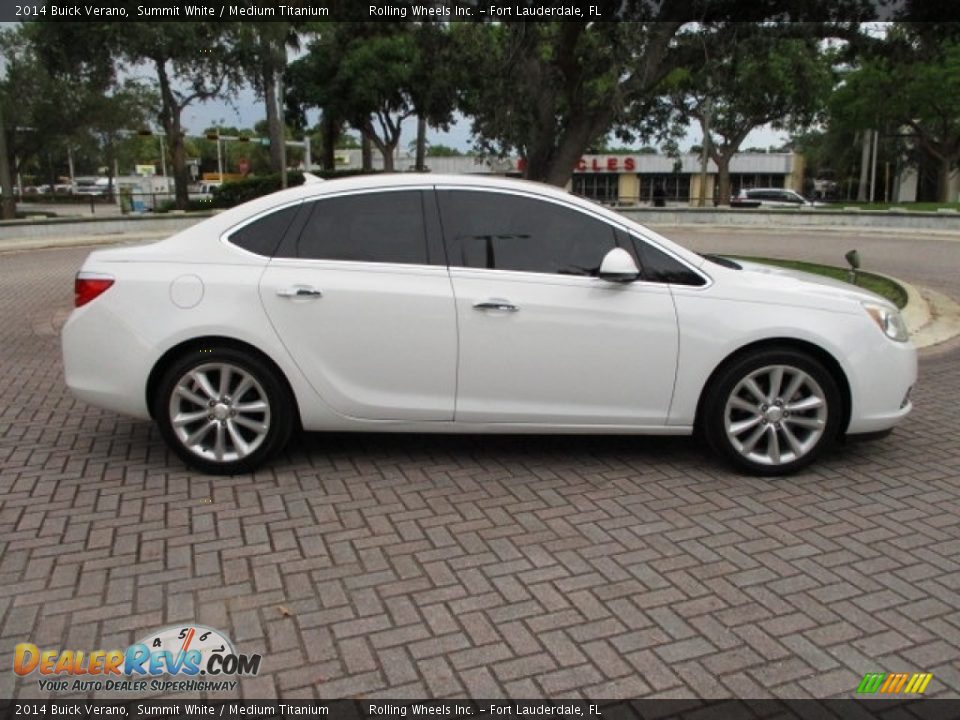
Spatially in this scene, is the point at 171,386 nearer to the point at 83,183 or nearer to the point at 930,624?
the point at 930,624

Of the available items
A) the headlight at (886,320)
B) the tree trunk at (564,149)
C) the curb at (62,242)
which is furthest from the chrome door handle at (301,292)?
the curb at (62,242)

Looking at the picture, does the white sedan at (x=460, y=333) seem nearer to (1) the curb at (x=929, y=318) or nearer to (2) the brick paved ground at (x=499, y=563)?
(2) the brick paved ground at (x=499, y=563)

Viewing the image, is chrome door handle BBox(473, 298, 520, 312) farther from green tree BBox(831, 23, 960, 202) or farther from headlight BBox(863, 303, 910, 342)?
green tree BBox(831, 23, 960, 202)

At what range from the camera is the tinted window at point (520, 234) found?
15.2 feet

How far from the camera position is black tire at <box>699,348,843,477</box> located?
4586 millimetres

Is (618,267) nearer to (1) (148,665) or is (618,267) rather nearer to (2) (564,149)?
(1) (148,665)

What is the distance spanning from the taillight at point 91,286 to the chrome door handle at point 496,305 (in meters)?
2.06

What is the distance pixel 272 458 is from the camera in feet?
15.6

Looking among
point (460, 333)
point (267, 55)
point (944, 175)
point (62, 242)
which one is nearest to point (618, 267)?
point (460, 333)

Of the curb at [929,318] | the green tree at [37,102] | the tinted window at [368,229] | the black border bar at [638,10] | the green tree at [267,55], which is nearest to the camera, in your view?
the tinted window at [368,229]

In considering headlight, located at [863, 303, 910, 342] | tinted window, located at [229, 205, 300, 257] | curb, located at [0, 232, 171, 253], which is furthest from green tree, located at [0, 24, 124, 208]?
headlight, located at [863, 303, 910, 342]

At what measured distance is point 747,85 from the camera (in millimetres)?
21016

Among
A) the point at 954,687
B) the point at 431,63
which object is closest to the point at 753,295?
the point at 954,687

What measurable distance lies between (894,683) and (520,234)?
2.84 m
